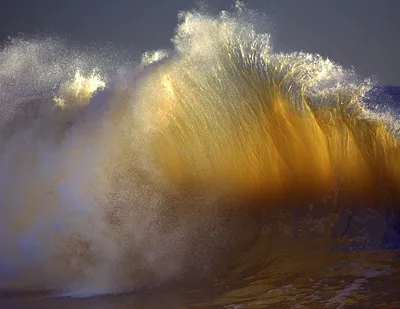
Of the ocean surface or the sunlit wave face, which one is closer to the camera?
the ocean surface

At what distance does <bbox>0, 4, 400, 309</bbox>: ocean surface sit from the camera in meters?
10.0

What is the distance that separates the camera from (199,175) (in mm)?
11641

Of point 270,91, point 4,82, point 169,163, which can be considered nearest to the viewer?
point 169,163

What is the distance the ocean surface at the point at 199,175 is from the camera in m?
10.0

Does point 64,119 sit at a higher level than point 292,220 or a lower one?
higher

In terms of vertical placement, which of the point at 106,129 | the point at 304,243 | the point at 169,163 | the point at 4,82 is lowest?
the point at 304,243

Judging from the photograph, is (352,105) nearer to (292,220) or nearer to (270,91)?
(270,91)

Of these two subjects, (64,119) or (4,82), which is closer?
(64,119)

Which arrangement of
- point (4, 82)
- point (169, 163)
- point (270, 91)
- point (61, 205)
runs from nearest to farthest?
point (61, 205) → point (169, 163) → point (270, 91) → point (4, 82)

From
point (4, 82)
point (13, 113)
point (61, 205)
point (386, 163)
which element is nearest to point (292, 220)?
point (386, 163)

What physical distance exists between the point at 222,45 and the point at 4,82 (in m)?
5.30

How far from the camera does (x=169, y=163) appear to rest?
11.4m

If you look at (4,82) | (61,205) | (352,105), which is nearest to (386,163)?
(352,105)

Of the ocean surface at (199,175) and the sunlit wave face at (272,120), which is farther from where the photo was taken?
the sunlit wave face at (272,120)
